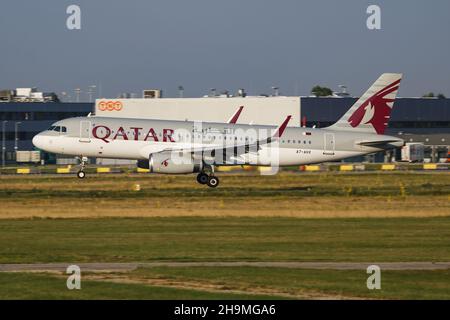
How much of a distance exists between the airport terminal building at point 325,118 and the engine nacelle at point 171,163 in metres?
63.3

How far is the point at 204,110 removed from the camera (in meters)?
115

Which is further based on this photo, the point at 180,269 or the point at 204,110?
the point at 204,110

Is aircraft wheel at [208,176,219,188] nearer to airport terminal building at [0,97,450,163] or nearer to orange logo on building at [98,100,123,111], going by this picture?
orange logo on building at [98,100,123,111]

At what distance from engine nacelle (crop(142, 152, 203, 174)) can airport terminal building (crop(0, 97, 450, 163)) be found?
63.3m

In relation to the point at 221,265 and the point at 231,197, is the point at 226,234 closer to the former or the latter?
the point at 221,265

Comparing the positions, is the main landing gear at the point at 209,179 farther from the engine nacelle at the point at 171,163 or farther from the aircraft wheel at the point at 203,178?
the engine nacelle at the point at 171,163

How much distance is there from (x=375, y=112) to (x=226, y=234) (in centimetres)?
3156

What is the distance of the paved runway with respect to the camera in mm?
27158

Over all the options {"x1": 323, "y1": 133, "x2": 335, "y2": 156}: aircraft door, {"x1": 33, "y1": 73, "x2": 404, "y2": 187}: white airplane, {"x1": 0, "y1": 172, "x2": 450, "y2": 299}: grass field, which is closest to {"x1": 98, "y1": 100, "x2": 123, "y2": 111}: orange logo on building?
{"x1": 0, "y1": 172, "x2": 450, "y2": 299}: grass field

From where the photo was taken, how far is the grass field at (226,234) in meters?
23.7

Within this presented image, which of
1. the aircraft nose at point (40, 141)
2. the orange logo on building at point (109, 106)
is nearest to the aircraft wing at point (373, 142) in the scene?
the aircraft nose at point (40, 141)
